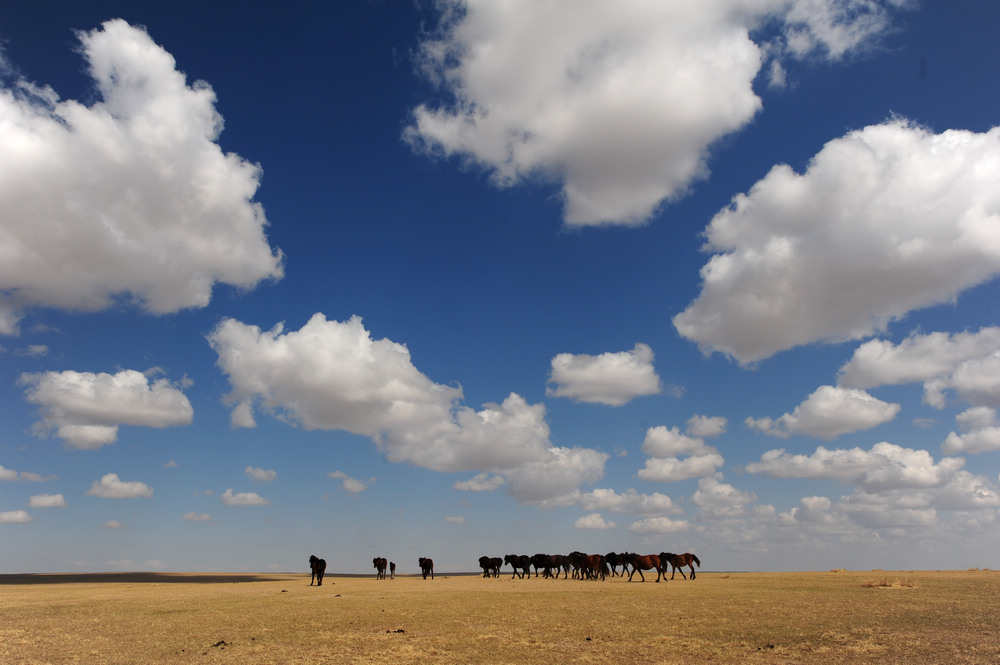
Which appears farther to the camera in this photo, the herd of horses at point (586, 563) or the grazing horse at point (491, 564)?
the grazing horse at point (491, 564)

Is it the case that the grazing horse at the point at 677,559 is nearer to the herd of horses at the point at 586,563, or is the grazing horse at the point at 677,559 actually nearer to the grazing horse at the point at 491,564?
the herd of horses at the point at 586,563

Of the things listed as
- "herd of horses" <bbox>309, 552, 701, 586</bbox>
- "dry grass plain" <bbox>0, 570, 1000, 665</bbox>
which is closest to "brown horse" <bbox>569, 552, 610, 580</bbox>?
"herd of horses" <bbox>309, 552, 701, 586</bbox>

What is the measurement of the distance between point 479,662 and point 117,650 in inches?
439

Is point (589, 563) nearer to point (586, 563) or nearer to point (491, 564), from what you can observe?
point (586, 563)

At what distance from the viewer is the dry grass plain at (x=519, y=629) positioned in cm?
1694

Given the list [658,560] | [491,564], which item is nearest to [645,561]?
[658,560]

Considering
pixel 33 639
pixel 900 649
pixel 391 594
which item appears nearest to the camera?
pixel 900 649

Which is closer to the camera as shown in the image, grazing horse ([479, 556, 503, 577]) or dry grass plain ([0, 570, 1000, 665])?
dry grass plain ([0, 570, 1000, 665])

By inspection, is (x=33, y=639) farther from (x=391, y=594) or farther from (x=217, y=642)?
(x=391, y=594)

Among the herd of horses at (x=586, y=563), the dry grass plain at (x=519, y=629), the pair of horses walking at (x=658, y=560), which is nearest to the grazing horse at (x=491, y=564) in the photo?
the herd of horses at (x=586, y=563)

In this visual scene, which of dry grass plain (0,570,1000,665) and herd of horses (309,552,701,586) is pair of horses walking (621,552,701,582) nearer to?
herd of horses (309,552,701,586)

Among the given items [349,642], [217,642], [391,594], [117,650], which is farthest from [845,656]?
[391,594]

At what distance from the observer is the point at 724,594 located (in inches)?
1366

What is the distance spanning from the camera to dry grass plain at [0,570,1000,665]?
55.6 feet
